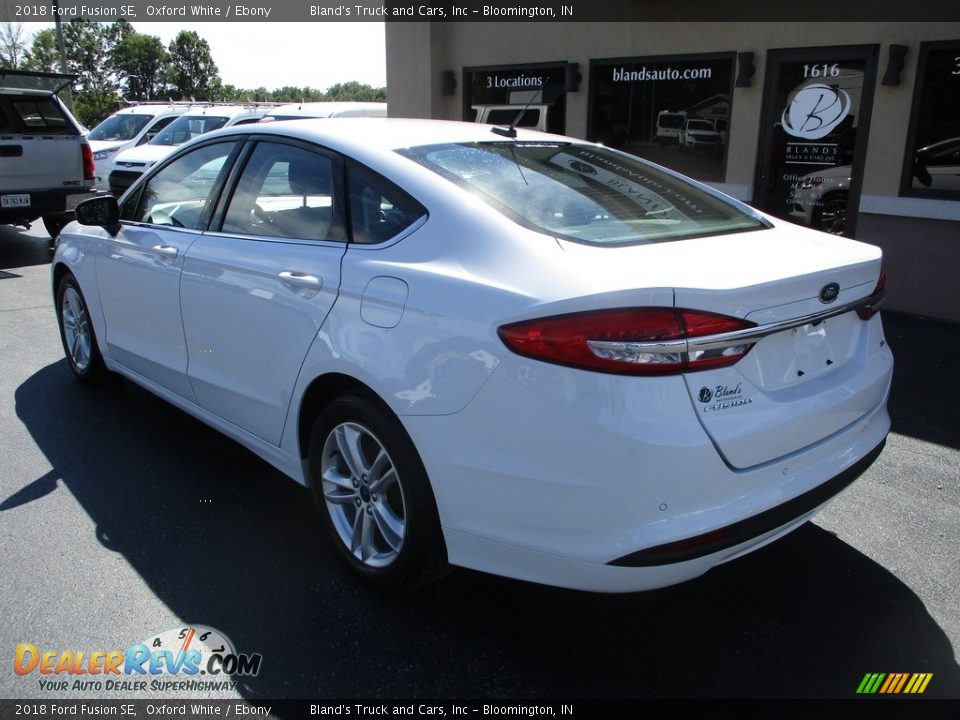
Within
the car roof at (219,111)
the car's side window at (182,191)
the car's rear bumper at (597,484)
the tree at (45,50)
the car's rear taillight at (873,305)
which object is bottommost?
the car's rear bumper at (597,484)

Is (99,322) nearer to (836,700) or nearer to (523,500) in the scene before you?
(523,500)

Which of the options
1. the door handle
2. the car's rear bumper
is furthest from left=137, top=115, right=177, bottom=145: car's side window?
the car's rear bumper

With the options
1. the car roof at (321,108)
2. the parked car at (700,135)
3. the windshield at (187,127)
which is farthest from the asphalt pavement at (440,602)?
the windshield at (187,127)

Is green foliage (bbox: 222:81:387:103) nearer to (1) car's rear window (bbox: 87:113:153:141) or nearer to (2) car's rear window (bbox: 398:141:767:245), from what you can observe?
(1) car's rear window (bbox: 87:113:153:141)

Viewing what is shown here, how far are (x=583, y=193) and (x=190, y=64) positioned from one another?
336ft

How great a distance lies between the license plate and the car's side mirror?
256 inches

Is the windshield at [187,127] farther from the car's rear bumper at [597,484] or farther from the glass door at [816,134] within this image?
the car's rear bumper at [597,484]

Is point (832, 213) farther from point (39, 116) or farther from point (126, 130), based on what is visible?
point (126, 130)

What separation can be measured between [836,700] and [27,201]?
412 inches

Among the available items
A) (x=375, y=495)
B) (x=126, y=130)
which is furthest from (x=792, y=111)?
(x=126, y=130)

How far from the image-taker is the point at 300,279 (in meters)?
3.07

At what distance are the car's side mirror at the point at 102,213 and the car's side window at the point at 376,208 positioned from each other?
2012 millimetres

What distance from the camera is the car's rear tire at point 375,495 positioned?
2699 mm

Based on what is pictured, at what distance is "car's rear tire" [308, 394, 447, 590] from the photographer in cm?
270
